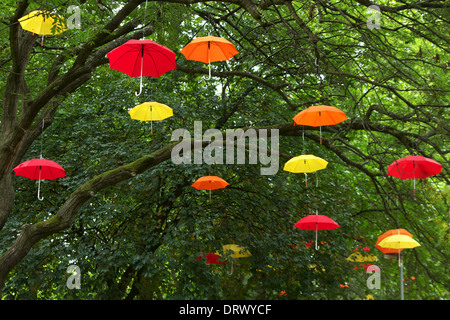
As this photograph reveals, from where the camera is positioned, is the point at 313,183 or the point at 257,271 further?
the point at 313,183

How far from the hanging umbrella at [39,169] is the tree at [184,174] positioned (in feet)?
0.84

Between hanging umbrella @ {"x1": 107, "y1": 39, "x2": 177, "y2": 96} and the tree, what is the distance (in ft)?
3.72

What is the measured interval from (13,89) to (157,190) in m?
2.56

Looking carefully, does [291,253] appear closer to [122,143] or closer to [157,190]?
[157,190]

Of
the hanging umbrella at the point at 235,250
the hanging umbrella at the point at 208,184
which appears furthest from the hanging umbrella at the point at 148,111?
the hanging umbrella at the point at 235,250

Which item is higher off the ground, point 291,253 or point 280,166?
point 280,166

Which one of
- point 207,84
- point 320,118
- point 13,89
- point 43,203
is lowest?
point 43,203

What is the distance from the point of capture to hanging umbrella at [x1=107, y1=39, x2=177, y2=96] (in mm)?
4301

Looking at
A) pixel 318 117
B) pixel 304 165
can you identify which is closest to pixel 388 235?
pixel 304 165

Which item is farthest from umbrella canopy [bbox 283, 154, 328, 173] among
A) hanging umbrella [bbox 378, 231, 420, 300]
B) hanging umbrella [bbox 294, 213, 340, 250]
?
hanging umbrella [bbox 378, 231, 420, 300]

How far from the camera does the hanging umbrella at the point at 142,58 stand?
4301mm

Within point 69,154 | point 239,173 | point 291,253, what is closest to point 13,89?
point 69,154

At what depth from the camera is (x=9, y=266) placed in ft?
17.6

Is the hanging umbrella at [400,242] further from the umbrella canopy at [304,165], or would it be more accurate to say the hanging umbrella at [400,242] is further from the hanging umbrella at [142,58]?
the hanging umbrella at [142,58]
